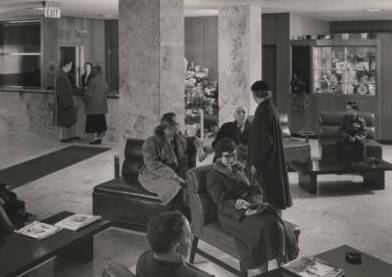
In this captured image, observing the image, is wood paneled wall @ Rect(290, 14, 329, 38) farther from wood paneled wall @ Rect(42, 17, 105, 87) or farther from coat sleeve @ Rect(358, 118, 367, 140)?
wood paneled wall @ Rect(42, 17, 105, 87)

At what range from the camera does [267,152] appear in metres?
5.46

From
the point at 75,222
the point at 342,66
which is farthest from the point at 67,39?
the point at 75,222

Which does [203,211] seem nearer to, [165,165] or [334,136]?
[165,165]

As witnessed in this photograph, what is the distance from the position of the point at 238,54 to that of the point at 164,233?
8.23 meters

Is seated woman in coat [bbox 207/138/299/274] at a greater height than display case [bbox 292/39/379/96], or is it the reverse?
display case [bbox 292/39/379/96]

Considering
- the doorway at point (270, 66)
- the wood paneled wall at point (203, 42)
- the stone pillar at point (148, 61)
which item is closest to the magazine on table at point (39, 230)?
the stone pillar at point (148, 61)

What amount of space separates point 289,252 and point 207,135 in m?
7.89

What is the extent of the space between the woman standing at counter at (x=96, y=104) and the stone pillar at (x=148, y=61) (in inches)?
143

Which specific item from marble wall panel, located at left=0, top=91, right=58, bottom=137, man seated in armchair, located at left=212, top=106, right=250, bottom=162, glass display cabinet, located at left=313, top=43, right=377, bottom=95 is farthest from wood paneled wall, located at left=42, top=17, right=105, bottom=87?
man seated in armchair, located at left=212, top=106, right=250, bottom=162

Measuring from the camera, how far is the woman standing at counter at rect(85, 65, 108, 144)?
11477 mm

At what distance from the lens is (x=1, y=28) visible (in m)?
15.7

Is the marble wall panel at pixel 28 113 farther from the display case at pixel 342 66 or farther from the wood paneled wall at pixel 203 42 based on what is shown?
the display case at pixel 342 66

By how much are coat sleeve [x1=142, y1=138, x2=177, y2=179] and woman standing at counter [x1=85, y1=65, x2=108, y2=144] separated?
5.84 meters

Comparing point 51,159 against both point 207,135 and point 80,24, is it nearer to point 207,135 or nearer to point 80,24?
point 207,135
